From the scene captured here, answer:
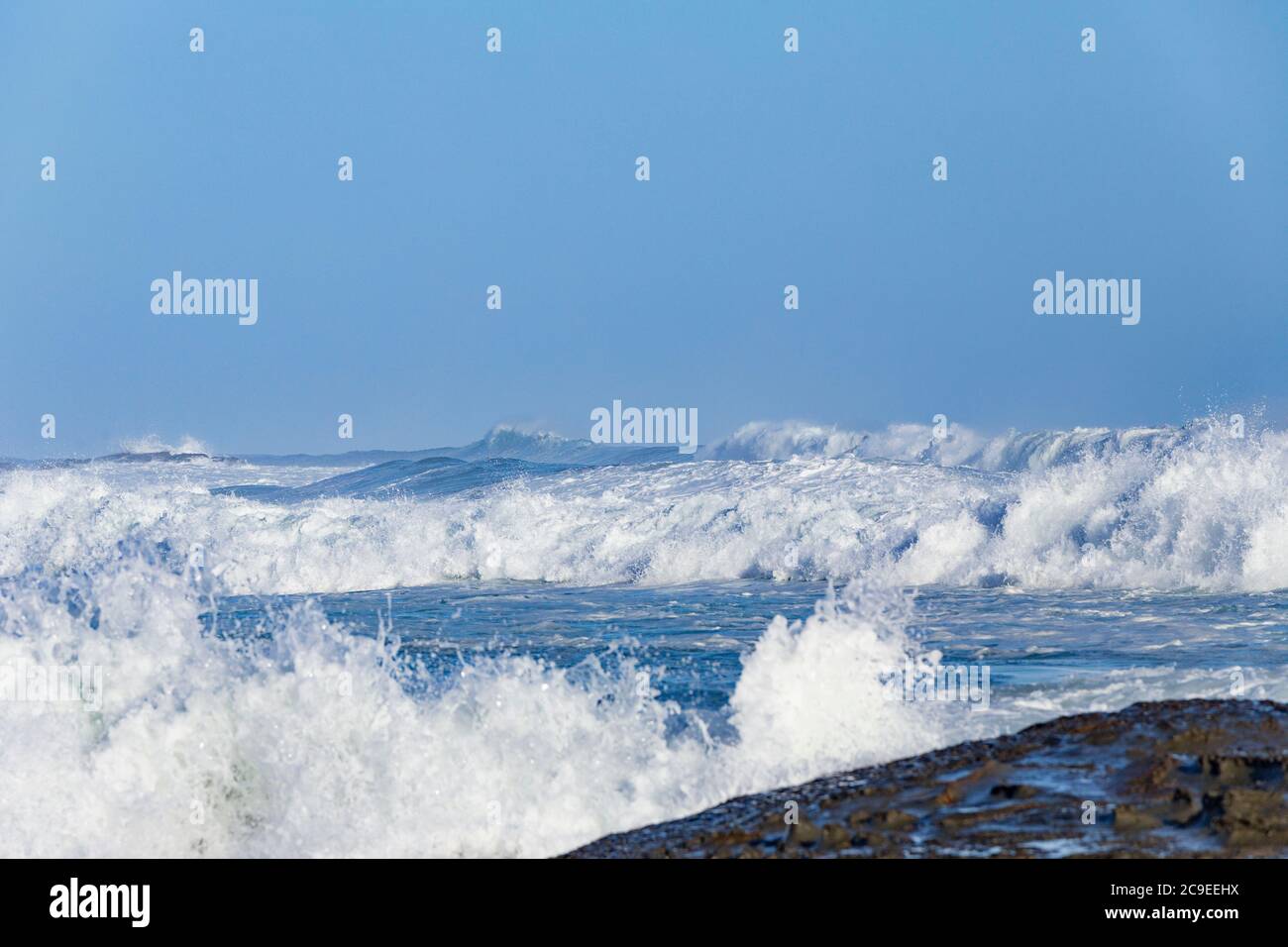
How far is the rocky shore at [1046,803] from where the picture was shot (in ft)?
20.3

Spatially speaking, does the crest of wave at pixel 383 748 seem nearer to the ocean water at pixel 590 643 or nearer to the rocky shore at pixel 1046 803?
the ocean water at pixel 590 643

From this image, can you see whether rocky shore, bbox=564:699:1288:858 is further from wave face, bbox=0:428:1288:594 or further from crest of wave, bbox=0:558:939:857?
wave face, bbox=0:428:1288:594

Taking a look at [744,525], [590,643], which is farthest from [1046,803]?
[744,525]

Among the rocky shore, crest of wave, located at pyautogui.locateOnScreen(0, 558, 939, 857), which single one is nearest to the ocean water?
crest of wave, located at pyautogui.locateOnScreen(0, 558, 939, 857)

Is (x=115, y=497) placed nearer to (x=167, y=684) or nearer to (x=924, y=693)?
(x=167, y=684)

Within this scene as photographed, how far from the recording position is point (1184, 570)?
712 inches

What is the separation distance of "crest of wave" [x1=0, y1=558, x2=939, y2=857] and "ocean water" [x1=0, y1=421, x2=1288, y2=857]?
2 centimetres

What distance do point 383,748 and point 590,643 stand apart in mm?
4780

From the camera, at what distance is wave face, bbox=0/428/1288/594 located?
1908cm

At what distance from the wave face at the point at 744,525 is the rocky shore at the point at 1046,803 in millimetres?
10532

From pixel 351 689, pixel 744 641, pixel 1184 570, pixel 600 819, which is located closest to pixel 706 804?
pixel 600 819

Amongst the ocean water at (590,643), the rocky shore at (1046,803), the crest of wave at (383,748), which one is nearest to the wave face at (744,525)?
the ocean water at (590,643)
